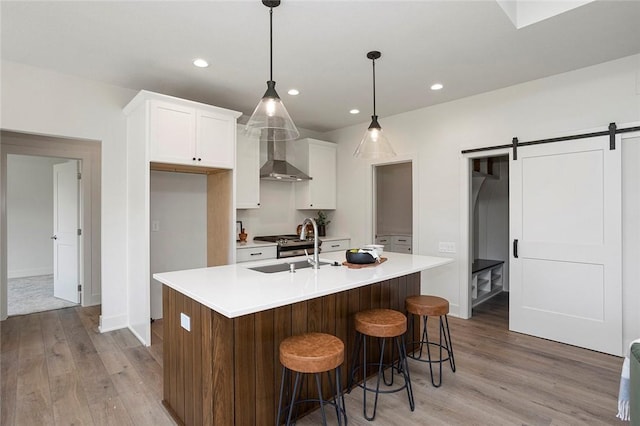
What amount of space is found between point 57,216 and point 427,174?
5509 mm

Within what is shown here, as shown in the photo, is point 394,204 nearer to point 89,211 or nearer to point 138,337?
point 138,337

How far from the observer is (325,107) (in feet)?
14.5

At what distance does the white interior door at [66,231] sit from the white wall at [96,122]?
59.4 inches

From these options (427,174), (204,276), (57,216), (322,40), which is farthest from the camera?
(57,216)

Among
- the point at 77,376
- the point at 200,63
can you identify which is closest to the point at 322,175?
the point at 200,63

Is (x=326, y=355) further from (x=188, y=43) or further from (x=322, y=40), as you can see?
(x=188, y=43)

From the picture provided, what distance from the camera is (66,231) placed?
487 cm

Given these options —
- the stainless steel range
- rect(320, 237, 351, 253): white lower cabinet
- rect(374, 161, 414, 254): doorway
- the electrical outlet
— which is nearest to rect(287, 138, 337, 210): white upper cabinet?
rect(320, 237, 351, 253): white lower cabinet

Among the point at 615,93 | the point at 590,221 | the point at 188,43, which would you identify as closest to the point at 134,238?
the point at 188,43

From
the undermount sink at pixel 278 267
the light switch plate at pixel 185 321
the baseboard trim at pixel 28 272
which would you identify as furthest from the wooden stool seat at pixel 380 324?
the baseboard trim at pixel 28 272

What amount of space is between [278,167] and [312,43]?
7.57 ft

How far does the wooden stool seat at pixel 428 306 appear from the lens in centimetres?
258

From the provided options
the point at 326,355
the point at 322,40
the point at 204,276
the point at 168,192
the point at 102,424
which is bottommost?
the point at 102,424

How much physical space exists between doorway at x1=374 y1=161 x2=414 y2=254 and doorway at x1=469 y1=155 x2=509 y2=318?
4.09ft
